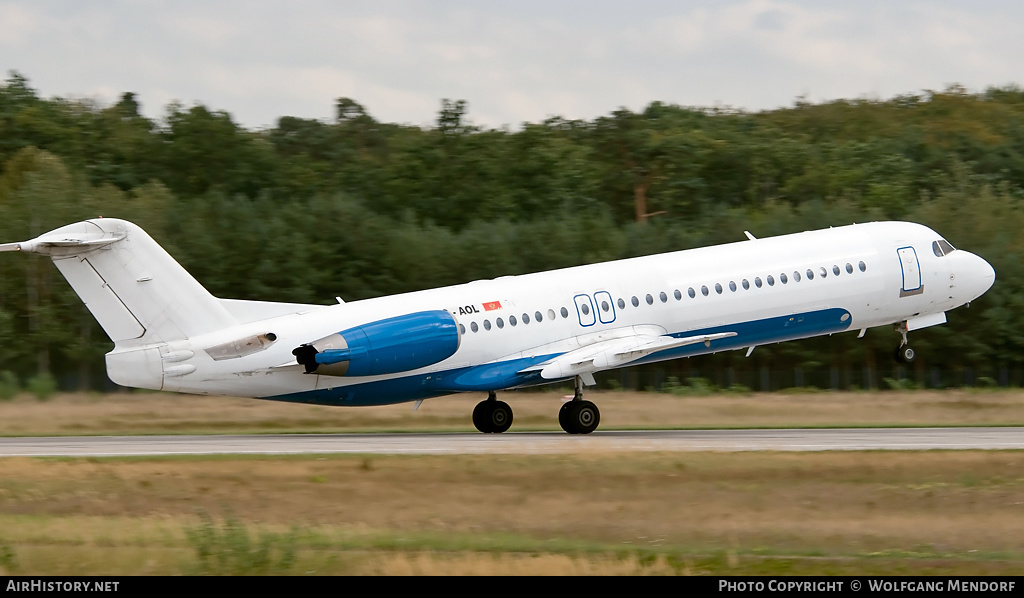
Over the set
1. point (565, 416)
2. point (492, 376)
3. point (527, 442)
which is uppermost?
point (492, 376)

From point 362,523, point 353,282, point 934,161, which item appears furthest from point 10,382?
point 934,161

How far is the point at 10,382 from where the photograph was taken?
133 feet

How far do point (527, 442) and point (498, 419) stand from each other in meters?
3.64

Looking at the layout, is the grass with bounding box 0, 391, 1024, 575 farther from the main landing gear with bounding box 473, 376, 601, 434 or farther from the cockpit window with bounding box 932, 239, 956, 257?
the cockpit window with bounding box 932, 239, 956, 257

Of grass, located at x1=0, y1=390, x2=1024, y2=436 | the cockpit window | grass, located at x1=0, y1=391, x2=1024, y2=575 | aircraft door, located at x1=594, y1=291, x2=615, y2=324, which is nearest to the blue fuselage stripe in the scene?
aircraft door, located at x1=594, y1=291, x2=615, y2=324

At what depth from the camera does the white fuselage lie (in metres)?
30.2

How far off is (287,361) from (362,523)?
10935mm

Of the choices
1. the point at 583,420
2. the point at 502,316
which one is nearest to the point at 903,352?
the point at 583,420

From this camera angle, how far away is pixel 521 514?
20531 mm

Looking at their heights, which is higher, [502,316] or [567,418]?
[502,316]

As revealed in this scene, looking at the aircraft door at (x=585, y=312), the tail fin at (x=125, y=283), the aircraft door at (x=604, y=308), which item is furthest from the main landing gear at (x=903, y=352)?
the tail fin at (x=125, y=283)

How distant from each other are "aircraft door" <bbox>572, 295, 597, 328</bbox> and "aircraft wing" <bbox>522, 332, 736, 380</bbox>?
0.56 metres

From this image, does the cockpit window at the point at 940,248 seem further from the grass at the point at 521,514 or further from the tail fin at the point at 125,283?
the tail fin at the point at 125,283

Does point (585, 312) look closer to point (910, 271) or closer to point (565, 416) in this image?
point (565, 416)
